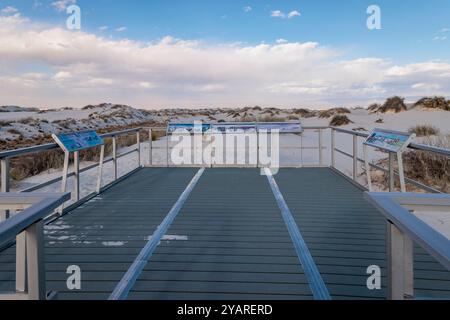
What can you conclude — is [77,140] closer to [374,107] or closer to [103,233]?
[103,233]

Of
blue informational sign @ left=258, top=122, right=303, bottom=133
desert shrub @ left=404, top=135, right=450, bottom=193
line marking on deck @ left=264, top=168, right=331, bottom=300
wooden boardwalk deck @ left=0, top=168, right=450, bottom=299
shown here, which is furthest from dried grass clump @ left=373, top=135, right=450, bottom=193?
line marking on deck @ left=264, top=168, right=331, bottom=300

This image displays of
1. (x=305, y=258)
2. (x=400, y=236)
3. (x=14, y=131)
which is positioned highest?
(x=14, y=131)

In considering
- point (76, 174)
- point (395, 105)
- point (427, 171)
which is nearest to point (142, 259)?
point (76, 174)

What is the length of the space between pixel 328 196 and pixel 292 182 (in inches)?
49.6

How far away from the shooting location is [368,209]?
5289mm

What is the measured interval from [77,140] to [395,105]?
3030 cm

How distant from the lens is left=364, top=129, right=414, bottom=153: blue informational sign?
4.45m

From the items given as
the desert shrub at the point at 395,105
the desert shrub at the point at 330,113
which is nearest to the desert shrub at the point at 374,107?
the desert shrub at the point at 330,113

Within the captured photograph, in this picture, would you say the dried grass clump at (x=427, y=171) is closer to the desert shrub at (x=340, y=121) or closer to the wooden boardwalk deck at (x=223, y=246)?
the wooden boardwalk deck at (x=223, y=246)

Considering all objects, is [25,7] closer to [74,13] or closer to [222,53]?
[74,13]

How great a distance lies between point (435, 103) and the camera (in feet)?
95.9

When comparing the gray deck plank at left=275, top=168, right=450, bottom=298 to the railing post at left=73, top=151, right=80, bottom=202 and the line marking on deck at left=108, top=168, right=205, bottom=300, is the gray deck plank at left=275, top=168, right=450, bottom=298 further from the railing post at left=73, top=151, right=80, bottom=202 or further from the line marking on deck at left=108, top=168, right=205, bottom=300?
the railing post at left=73, top=151, right=80, bottom=202

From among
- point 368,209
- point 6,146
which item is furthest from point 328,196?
point 6,146

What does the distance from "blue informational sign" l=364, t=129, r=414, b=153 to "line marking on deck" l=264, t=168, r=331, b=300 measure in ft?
4.51
